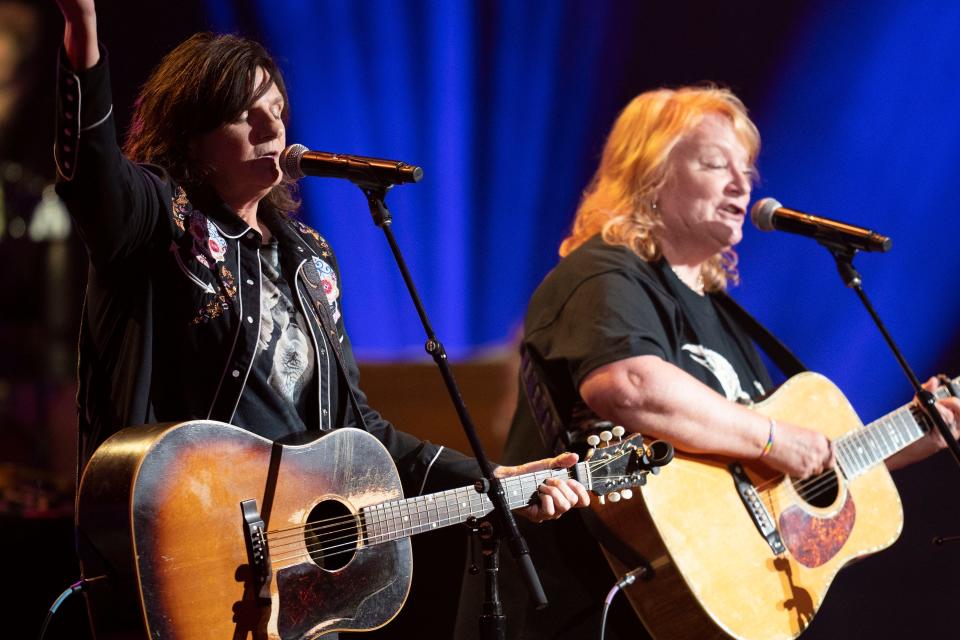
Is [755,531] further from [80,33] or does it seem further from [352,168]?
[80,33]

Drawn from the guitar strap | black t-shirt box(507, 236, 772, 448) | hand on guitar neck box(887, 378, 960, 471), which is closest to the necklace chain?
black t-shirt box(507, 236, 772, 448)

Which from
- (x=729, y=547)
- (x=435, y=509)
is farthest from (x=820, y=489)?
(x=435, y=509)

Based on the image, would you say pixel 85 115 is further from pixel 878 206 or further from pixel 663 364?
pixel 878 206

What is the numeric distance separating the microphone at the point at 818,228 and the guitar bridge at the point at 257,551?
82.1 inches

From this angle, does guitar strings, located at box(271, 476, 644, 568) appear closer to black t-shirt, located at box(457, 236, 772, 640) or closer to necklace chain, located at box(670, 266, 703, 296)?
black t-shirt, located at box(457, 236, 772, 640)

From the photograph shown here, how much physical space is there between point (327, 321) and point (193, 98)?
0.64 m

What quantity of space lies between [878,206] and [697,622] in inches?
95.5

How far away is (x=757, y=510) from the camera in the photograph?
318 centimetres

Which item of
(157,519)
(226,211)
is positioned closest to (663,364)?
(226,211)

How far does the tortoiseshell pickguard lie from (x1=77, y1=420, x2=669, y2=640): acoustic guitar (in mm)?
1088

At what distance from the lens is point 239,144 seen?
2.54m

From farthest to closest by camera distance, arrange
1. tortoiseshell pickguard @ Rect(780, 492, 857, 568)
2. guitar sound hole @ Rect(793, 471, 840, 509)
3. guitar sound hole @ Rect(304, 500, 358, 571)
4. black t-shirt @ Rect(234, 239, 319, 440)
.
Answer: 1. guitar sound hole @ Rect(793, 471, 840, 509)
2. tortoiseshell pickguard @ Rect(780, 492, 857, 568)
3. black t-shirt @ Rect(234, 239, 319, 440)
4. guitar sound hole @ Rect(304, 500, 358, 571)

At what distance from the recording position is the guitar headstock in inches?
105

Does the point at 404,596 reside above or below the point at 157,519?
below
